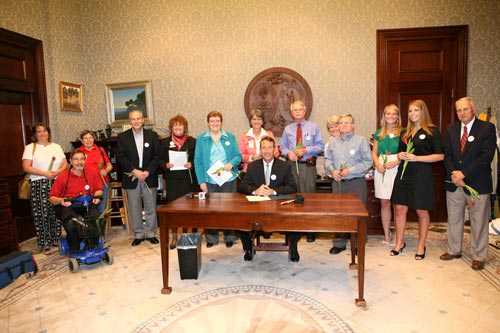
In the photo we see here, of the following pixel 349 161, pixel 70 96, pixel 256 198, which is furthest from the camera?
pixel 70 96

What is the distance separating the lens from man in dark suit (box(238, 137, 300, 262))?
364 cm

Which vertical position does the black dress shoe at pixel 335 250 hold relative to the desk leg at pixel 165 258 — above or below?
below

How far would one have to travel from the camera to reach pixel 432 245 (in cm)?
427

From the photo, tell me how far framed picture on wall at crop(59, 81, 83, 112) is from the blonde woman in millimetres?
5215

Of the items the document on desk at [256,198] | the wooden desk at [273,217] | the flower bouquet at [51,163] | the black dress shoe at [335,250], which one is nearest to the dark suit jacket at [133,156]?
the flower bouquet at [51,163]

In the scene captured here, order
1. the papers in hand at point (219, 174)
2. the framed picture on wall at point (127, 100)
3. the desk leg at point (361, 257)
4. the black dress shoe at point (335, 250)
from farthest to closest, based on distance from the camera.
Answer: the framed picture on wall at point (127, 100)
the papers in hand at point (219, 174)
the black dress shoe at point (335, 250)
the desk leg at point (361, 257)

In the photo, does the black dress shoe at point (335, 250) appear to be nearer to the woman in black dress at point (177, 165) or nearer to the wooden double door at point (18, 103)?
the woman in black dress at point (177, 165)

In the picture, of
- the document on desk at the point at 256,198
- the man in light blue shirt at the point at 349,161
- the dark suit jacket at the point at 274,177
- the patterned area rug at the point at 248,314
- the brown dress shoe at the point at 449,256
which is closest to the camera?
the patterned area rug at the point at 248,314

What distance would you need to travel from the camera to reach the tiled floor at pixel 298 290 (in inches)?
104

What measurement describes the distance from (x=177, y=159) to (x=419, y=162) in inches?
114

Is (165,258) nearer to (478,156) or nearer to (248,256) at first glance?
(248,256)

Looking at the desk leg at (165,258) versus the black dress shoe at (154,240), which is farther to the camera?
the black dress shoe at (154,240)

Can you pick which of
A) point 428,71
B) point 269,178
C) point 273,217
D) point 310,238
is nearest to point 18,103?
point 269,178

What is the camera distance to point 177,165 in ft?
14.5
